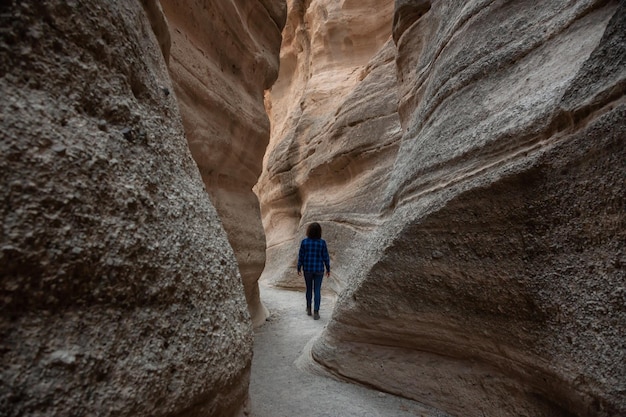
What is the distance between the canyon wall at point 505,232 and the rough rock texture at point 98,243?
1287 mm

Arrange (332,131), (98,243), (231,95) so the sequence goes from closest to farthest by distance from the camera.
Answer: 1. (98,243)
2. (231,95)
3. (332,131)

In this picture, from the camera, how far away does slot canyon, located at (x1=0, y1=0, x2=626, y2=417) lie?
861 mm

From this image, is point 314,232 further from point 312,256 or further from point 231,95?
point 231,95

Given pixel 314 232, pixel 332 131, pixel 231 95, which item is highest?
pixel 332 131

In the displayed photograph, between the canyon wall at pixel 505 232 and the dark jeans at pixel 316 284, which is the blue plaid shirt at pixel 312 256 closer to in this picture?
the dark jeans at pixel 316 284

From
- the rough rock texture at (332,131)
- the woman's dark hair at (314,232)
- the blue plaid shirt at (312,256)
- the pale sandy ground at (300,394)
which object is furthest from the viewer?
the rough rock texture at (332,131)

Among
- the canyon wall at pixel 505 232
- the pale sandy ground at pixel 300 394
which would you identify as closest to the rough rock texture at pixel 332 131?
the pale sandy ground at pixel 300 394

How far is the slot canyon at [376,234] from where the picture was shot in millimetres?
861

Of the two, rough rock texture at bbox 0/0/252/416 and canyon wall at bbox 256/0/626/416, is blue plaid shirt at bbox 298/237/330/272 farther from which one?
rough rock texture at bbox 0/0/252/416

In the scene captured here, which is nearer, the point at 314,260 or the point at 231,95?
the point at 231,95

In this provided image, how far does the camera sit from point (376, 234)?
9.39 ft

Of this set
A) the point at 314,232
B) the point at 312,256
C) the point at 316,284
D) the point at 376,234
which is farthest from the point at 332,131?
the point at 376,234

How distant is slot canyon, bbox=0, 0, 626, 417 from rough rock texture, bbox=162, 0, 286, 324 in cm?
4

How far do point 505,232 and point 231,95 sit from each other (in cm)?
305
